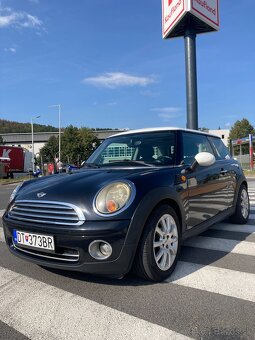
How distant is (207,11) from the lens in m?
25.5

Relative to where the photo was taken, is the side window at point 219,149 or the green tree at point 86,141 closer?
the side window at point 219,149

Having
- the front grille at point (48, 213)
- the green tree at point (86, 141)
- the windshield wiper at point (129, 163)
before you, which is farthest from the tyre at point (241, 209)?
the green tree at point (86, 141)

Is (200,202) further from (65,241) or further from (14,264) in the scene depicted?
(14,264)

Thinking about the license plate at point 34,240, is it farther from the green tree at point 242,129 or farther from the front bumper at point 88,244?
the green tree at point 242,129

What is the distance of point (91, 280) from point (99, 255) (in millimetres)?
525

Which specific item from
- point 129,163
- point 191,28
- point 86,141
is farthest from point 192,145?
point 86,141

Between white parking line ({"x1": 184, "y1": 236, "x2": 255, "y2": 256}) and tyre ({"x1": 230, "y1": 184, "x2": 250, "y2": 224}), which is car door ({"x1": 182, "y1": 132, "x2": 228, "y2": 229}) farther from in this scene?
tyre ({"x1": 230, "y1": 184, "x2": 250, "y2": 224})

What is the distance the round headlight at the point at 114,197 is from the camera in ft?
10.4

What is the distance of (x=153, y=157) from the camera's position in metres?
4.38

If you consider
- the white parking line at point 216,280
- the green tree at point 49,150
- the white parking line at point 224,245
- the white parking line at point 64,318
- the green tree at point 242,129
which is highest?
the green tree at point 242,129

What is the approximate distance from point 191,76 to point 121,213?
2425 centimetres

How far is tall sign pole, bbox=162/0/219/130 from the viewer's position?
82.6 feet

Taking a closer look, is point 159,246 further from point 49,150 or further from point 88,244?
point 49,150

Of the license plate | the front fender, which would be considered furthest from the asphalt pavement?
the front fender
